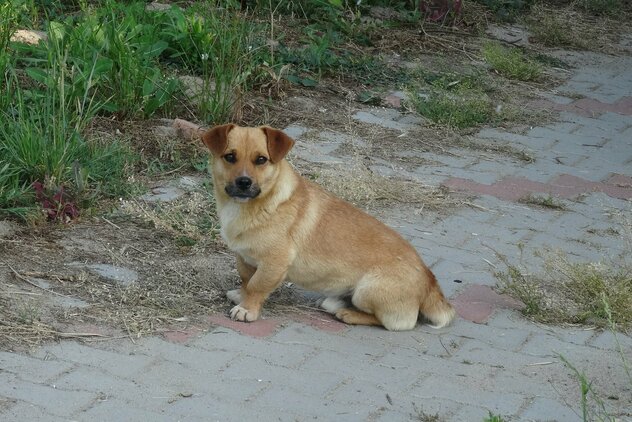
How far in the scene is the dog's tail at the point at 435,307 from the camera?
5055mm

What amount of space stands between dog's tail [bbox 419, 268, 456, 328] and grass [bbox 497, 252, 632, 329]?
40cm

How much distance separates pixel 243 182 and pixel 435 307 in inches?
41.9

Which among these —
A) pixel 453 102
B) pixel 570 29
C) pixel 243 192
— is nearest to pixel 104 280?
pixel 243 192

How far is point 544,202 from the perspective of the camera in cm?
683

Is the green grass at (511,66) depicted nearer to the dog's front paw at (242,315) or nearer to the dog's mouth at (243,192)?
the dog's mouth at (243,192)

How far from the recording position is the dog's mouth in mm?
4895

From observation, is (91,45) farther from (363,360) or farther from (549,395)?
(549,395)

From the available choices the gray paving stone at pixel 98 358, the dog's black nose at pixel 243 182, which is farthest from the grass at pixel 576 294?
the gray paving stone at pixel 98 358

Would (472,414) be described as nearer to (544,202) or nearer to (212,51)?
(544,202)

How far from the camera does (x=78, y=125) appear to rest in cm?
639

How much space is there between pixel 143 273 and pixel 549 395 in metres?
2.05

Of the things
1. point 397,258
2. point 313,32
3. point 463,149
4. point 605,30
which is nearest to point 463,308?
point 397,258

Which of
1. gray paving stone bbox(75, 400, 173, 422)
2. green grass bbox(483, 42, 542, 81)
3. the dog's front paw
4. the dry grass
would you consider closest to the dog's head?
the dog's front paw

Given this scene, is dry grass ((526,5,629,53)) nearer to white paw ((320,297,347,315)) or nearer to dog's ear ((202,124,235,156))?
white paw ((320,297,347,315))
